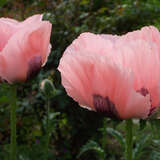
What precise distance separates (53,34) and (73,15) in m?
0.24

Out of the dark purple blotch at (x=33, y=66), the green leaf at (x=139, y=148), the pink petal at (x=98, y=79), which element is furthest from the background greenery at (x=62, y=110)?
the pink petal at (x=98, y=79)

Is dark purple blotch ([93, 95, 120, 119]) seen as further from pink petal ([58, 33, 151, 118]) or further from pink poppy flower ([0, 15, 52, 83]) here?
pink poppy flower ([0, 15, 52, 83])

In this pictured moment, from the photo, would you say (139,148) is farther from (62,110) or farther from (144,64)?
(62,110)

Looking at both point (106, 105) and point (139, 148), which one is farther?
point (139, 148)

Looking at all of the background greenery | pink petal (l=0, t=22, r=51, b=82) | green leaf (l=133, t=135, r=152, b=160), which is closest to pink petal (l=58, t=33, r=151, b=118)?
pink petal (l=0, t=22, r=51, b=82)

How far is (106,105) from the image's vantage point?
59 cm

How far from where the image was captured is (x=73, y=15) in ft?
8.07

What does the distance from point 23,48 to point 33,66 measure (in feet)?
0.16

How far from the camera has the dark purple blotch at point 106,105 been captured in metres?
0.58

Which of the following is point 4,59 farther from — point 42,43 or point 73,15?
point 73,15

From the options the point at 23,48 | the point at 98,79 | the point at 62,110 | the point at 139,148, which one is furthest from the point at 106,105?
the point at 62,110

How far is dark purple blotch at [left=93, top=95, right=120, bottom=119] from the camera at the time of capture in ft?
1.91

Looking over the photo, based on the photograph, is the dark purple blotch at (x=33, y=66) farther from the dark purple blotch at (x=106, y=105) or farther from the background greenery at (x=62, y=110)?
the background greenery at (x=62, y=110)

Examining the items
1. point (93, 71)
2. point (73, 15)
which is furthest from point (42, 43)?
point (73, 15)
